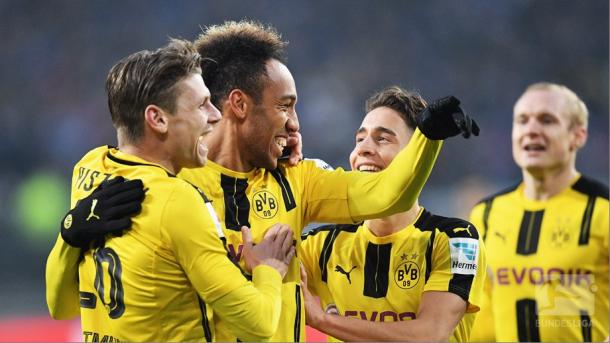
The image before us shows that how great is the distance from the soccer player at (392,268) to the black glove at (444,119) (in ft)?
2.81

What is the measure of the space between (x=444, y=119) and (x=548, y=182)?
10.2 feet

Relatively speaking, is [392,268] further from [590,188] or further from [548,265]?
[590,188]

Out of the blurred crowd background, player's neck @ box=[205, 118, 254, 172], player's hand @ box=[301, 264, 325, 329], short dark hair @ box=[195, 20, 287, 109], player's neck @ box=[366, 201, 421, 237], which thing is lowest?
player's hand @ box=[301, 264, 325, 329]

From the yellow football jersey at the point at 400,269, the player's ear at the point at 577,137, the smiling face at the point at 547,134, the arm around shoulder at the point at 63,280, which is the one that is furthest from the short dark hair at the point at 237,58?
the player's ear at the point at 577,137

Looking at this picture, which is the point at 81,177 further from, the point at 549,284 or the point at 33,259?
the point at 33,259

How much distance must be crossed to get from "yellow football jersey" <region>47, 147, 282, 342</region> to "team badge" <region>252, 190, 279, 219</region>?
348mm

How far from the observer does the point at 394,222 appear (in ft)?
10.4

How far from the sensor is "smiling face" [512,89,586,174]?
4.98 meters

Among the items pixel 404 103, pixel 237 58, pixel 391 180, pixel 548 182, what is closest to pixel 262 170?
pixel 237 58

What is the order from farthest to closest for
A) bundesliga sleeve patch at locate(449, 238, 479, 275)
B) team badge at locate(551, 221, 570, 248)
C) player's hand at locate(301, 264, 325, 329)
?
1. team badge at locate(551, 221, 570, 248)
2. bundesliga sleeve patch at locate(449, 238, 479, 275)
3. player's hand at locate(301, 264, 325, 329)

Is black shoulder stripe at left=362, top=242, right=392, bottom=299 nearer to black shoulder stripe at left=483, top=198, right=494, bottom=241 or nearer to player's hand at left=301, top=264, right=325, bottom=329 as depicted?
player's hand at left=301, top=264, right=325, bottom=329

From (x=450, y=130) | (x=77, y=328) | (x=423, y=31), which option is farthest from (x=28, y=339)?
(x=423, y=31)

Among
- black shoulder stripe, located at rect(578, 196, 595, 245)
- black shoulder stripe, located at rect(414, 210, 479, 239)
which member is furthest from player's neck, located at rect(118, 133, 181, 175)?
black shoulder stripe, located at rect(578, 196, 595, 245)

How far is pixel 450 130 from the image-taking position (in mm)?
2254
